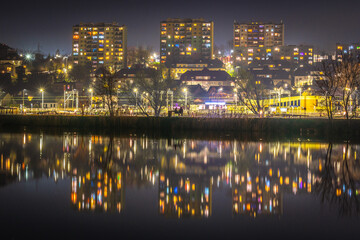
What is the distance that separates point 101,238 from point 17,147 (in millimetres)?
23208

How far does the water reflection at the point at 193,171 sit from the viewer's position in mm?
16797

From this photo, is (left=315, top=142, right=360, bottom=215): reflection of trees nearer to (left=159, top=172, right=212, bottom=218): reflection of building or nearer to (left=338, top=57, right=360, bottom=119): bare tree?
(left=159, top=172, right=212, bottom=218): reflection of building

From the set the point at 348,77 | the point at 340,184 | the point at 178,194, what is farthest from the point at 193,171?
the point at 348,77

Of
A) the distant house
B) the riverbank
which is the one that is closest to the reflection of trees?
the riverbank

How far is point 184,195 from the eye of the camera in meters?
17.7

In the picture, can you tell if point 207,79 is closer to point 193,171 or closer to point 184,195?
point 193,171

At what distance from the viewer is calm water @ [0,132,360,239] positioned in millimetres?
13797

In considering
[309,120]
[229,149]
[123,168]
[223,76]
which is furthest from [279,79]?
[123,168]

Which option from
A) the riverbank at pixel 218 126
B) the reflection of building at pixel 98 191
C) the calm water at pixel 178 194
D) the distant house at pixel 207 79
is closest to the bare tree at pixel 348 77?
the riverbank at pixel 218 126

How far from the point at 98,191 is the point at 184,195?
137 inches

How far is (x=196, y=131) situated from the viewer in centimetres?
4953

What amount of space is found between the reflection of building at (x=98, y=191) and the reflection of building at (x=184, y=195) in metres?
1.69

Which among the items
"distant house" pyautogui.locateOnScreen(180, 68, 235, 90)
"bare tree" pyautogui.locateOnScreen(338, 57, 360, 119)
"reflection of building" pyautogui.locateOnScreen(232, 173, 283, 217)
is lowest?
"reflection of building" pyautogui.locateOnScreen(232, 173, 283, 217)

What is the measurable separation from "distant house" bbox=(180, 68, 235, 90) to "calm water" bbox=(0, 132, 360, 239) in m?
109
